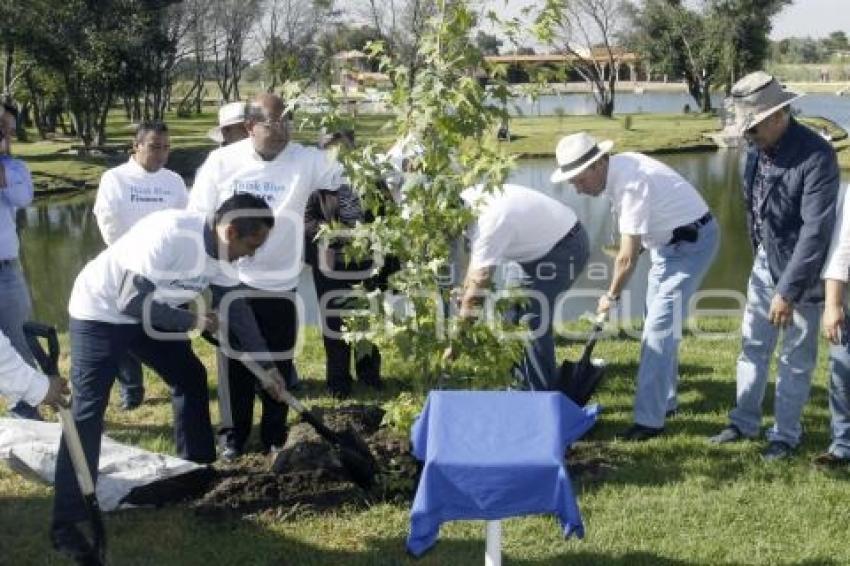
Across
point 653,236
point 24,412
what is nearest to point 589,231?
point 653,236

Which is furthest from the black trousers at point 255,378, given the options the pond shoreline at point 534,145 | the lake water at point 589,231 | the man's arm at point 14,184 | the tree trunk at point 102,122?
the tree trunk at point 102,122

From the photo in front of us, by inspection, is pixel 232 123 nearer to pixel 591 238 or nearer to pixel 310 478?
pixel 310 478

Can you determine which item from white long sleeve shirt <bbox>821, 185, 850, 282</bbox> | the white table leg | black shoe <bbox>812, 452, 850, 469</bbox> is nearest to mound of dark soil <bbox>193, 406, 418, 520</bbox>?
the white table leg

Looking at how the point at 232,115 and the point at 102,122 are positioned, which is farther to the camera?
the point at 102,122

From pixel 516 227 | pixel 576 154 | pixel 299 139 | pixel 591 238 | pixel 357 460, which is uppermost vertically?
pixel 576 154

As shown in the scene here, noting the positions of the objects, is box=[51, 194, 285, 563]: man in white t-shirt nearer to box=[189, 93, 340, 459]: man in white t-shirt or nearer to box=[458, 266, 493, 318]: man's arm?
box=[189, 93, 340, 459]: man in white t-shirt

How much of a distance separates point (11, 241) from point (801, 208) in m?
4.50

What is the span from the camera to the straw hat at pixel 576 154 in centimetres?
542

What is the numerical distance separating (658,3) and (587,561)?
53389 mm

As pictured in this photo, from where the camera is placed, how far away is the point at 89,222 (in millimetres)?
22984

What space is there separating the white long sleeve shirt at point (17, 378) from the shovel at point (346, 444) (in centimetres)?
134

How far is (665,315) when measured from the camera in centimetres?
574

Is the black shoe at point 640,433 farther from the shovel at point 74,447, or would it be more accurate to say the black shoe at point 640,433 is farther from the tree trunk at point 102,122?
the tree trunk at point 102,122

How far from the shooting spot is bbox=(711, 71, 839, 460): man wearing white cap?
4.92m
